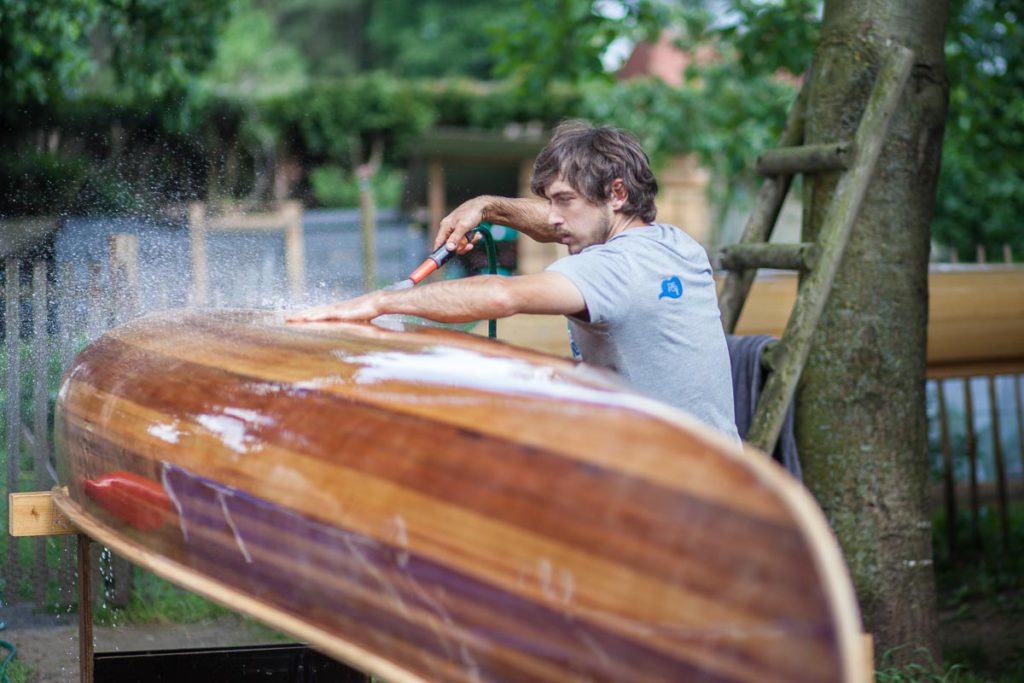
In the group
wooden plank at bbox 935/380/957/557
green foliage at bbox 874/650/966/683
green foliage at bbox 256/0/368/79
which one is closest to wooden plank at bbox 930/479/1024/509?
wooden plank at bbox 935/380/957/557

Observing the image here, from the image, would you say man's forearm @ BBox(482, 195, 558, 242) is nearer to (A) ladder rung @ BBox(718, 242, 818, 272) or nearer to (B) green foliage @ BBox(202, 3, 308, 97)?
(A) ladder rung @ BBox(718, 242, 818, 272)

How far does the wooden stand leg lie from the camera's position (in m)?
2.65

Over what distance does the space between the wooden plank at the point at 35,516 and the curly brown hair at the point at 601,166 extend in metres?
1.52

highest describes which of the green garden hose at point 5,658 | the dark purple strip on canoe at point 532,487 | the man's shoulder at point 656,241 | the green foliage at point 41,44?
the green foliage at point 41,44

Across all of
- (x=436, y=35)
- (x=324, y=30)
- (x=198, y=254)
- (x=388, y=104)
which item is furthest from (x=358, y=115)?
(x=324, y=30)

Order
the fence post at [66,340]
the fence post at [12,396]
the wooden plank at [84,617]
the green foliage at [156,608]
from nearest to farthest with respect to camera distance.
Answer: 1. the wooden plank at [84,617]
2. the fence post at [12,396]
3. the fence post at [66,340]
4. the green foliage at [156,608]

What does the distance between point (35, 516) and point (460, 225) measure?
1343 millimetres

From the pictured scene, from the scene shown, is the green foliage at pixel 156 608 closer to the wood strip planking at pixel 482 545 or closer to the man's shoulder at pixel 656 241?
the wood strip planking at pixel 482 545

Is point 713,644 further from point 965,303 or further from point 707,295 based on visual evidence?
point 965,303

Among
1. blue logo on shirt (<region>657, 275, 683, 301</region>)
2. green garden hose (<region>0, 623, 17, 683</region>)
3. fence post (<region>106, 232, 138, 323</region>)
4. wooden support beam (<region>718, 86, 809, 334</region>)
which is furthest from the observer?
fence post (<region>106, 232, 138, 323</region>)

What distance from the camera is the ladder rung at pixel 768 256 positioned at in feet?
11.0

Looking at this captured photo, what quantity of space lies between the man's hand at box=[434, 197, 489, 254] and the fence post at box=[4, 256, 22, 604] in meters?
1.88

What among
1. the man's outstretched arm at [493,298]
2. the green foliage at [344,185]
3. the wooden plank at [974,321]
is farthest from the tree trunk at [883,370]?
the green foliage at [344,185]

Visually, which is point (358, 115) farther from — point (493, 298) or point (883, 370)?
point (493, 298)
